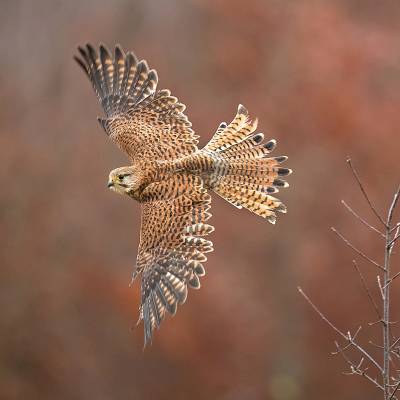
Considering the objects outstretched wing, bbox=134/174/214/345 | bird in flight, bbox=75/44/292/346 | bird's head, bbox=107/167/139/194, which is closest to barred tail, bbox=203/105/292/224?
bird in flight, bbox=75/44/292/346

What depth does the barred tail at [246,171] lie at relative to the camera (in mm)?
8344

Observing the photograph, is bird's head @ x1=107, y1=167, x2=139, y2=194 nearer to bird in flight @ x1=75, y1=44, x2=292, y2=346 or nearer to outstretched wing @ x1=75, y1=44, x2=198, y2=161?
bird in flight @ x1=75, y1=44, x2=292, y2=346

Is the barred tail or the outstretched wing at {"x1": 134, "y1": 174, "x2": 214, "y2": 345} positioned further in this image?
the barred tail

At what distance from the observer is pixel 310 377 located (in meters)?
24.0

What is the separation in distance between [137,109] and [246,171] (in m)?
1.22

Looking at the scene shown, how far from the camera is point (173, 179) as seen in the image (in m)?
8.20

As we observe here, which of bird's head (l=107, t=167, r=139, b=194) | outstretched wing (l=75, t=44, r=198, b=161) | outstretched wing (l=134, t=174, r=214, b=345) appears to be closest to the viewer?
outstretched wing (l=134, t=174, r=214, b=345)

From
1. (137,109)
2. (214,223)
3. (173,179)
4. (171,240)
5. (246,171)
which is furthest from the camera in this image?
(214,223)

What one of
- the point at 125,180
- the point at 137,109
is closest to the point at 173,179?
the point at 125,180

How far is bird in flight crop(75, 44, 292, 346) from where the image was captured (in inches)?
313

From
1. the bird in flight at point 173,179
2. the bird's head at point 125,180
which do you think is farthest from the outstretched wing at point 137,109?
the bird's head at point 125,180

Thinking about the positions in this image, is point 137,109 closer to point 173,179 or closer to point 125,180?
A: point 125,180

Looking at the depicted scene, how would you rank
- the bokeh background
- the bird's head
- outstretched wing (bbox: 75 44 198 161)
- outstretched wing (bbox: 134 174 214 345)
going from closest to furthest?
outstretched wing (bbox: 134 174 214 345) < the bird's head < outstretched wing (bbox: 75 44 198 161) < the bokeh background

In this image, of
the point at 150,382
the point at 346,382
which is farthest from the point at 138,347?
the point at 346,382
